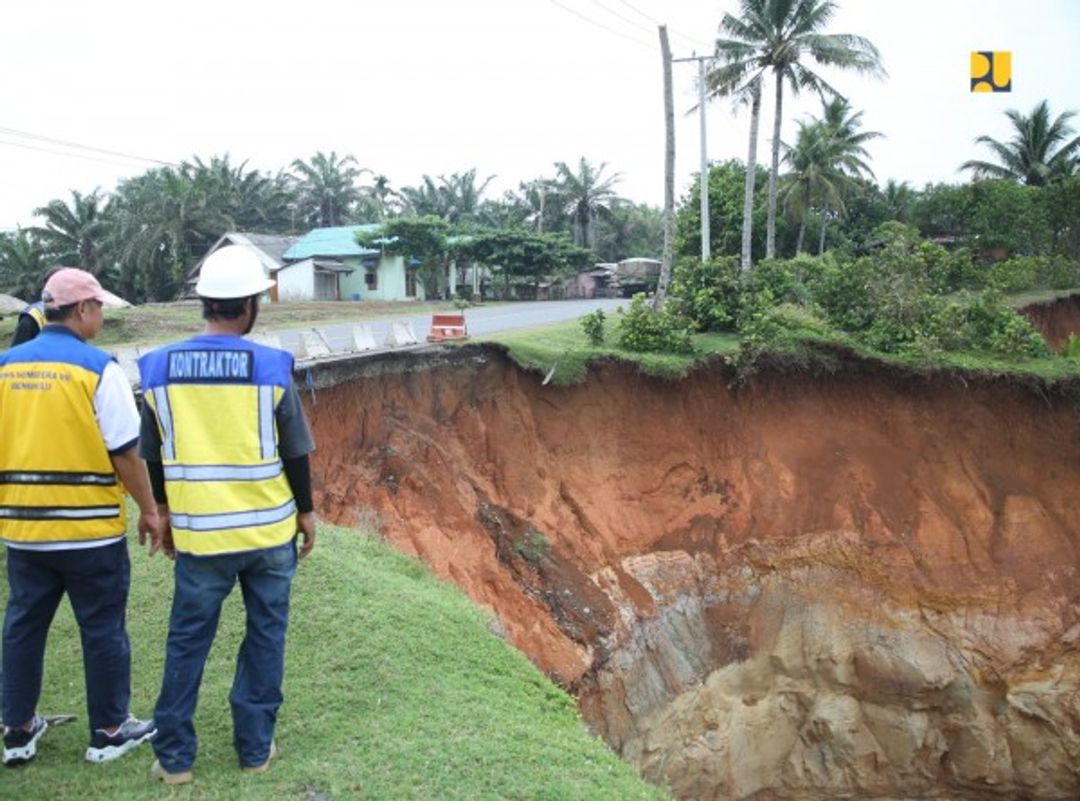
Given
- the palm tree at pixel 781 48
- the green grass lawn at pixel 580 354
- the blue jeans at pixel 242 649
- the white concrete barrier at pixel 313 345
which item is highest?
the palm tree at pixel 781 48

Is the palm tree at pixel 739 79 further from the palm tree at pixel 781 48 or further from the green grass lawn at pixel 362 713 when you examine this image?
the green grass lawn at pixel 362 713

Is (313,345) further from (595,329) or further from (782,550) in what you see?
(782,550)

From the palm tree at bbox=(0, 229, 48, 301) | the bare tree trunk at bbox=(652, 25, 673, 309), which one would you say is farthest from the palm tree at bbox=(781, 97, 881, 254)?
the palm tree at bbox=(0, 229, 48, 301)

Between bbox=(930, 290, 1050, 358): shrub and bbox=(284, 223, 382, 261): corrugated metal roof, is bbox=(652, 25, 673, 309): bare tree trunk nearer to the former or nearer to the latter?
bbox=(930, 290, 1050, 358): shrub

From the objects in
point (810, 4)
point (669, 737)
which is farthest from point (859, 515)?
point (810, 4)

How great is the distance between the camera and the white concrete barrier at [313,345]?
38.9ft

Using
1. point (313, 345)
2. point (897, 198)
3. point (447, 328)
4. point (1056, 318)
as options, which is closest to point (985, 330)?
point (1056, 318)

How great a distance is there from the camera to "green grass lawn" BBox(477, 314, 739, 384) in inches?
533

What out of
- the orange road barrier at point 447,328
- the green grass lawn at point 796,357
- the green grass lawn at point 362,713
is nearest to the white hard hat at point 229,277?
the green grass lawn at point 362,713

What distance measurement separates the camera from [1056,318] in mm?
23062

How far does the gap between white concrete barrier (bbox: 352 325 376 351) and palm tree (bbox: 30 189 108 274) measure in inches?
1136

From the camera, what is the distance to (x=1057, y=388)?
14648 millimetres

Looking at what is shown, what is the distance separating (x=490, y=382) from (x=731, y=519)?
4.64m

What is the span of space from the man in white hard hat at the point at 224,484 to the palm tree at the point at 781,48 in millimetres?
22038
